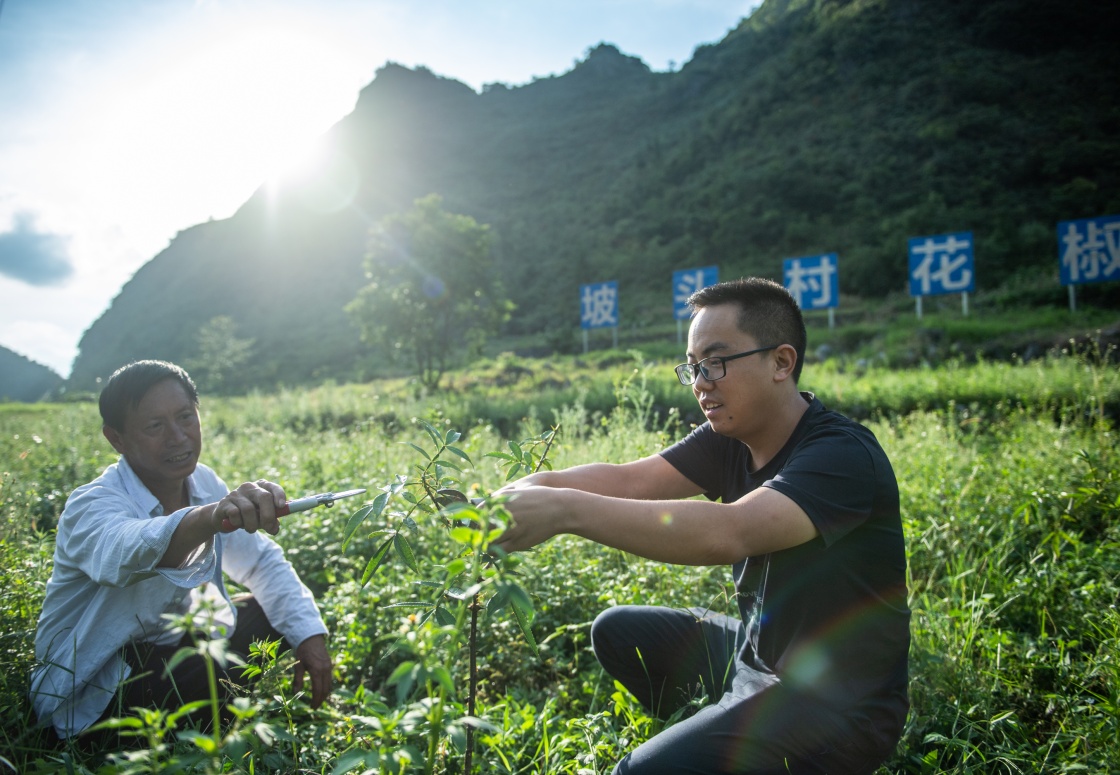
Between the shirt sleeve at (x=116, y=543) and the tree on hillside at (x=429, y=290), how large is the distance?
15291mm

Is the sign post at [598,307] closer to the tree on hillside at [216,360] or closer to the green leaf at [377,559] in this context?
the green leaf at [377,559]

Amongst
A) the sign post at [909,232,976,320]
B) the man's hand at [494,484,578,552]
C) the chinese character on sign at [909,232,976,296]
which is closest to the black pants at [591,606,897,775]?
the man's hand at [494,484,578,552]

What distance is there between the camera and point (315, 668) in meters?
2.24

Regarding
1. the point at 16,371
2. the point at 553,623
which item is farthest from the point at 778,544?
→ the point at 16,371

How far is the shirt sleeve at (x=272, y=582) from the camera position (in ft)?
7.66

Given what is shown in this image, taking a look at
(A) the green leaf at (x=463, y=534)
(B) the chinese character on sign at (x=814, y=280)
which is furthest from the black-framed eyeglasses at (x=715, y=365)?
(B) the chinese character on sign at (x=814, y=280)

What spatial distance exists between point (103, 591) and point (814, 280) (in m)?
17.6

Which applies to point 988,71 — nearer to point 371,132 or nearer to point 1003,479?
point 1003,479

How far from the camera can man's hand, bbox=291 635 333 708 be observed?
2.24 meters

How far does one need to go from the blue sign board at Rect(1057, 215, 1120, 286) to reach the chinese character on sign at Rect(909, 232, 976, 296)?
1.85m

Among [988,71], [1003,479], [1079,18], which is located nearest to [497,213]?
[988,71]

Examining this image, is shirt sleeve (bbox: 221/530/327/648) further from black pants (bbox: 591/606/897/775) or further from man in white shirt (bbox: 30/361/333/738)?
black pants (bbox: 591/606/897/775)

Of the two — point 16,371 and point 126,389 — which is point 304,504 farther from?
point 16,371

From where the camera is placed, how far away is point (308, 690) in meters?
2.35
